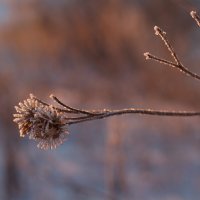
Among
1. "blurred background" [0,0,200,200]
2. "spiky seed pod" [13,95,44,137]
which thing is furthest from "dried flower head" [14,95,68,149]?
"blurred background" [0,0,200,200]

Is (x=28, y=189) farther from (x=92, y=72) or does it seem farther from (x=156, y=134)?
(x=92, y=72)

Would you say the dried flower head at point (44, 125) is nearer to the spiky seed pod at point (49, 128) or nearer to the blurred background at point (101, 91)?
the spiky seed pod at point (49, 128)

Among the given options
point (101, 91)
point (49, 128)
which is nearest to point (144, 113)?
point (49, 128)

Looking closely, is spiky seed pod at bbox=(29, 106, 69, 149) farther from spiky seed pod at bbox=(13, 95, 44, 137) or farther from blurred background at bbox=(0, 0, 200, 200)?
blurred background at bbox=(0, 0, 200, 200)

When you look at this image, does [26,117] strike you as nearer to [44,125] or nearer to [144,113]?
[44,125]

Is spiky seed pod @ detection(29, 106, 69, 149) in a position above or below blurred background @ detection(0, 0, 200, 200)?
below

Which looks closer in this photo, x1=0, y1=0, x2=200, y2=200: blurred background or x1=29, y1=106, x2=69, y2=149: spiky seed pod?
x1=29, y1=106, x2=69, y2=149: spiky seed pod
